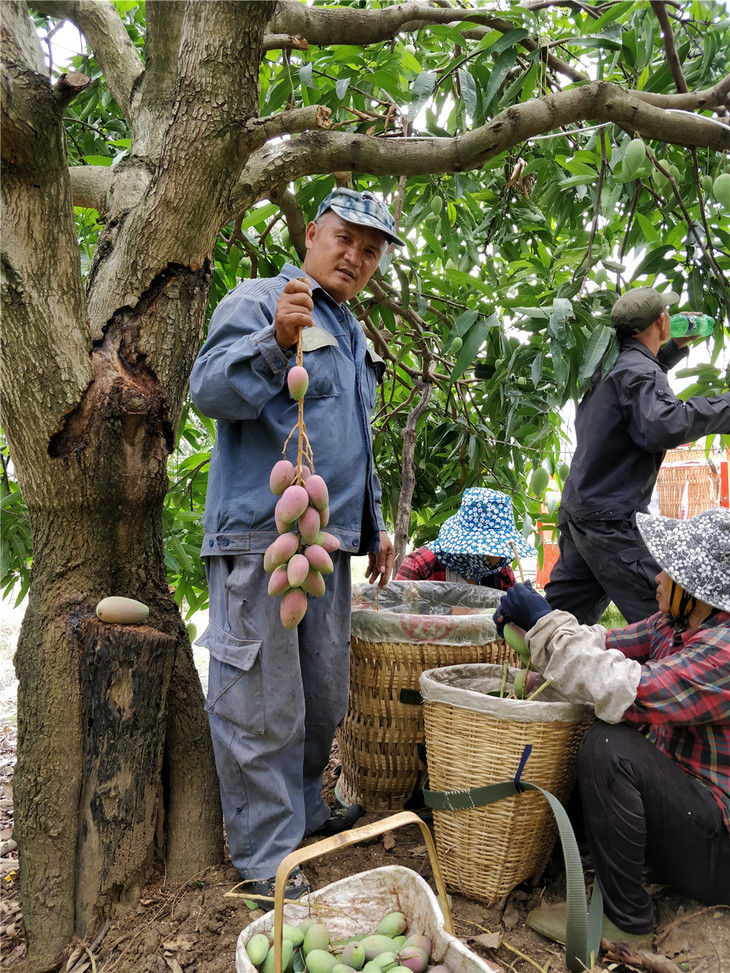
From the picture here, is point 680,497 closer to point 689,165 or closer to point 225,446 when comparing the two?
point 689,165

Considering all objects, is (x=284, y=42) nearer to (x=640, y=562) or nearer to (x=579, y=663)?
(x=579, y=663)

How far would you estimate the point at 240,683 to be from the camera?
156 cm

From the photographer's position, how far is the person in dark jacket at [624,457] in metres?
2.26

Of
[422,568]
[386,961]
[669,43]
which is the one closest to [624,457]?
[422,568]

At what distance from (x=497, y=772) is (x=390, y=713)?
50cm

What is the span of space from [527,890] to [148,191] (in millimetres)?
1809

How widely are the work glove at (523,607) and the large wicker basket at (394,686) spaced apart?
0.34 metres

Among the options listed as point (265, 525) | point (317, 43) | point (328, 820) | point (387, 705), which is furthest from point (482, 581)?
point (317, 43)

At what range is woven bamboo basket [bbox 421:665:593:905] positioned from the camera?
5.04 feet

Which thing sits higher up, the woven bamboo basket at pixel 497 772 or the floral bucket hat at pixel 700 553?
the floral bucket hat at pixel 700 553

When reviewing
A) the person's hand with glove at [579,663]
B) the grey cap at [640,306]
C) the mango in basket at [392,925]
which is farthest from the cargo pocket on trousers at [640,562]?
the mango in basket at [392,925]

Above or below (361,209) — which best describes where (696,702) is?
below

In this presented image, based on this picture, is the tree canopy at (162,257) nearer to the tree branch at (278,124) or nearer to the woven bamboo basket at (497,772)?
the tree branch at (278,124)

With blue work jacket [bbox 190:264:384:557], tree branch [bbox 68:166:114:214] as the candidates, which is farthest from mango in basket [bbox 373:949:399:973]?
tree branch [bbox 68:166:114:214]
